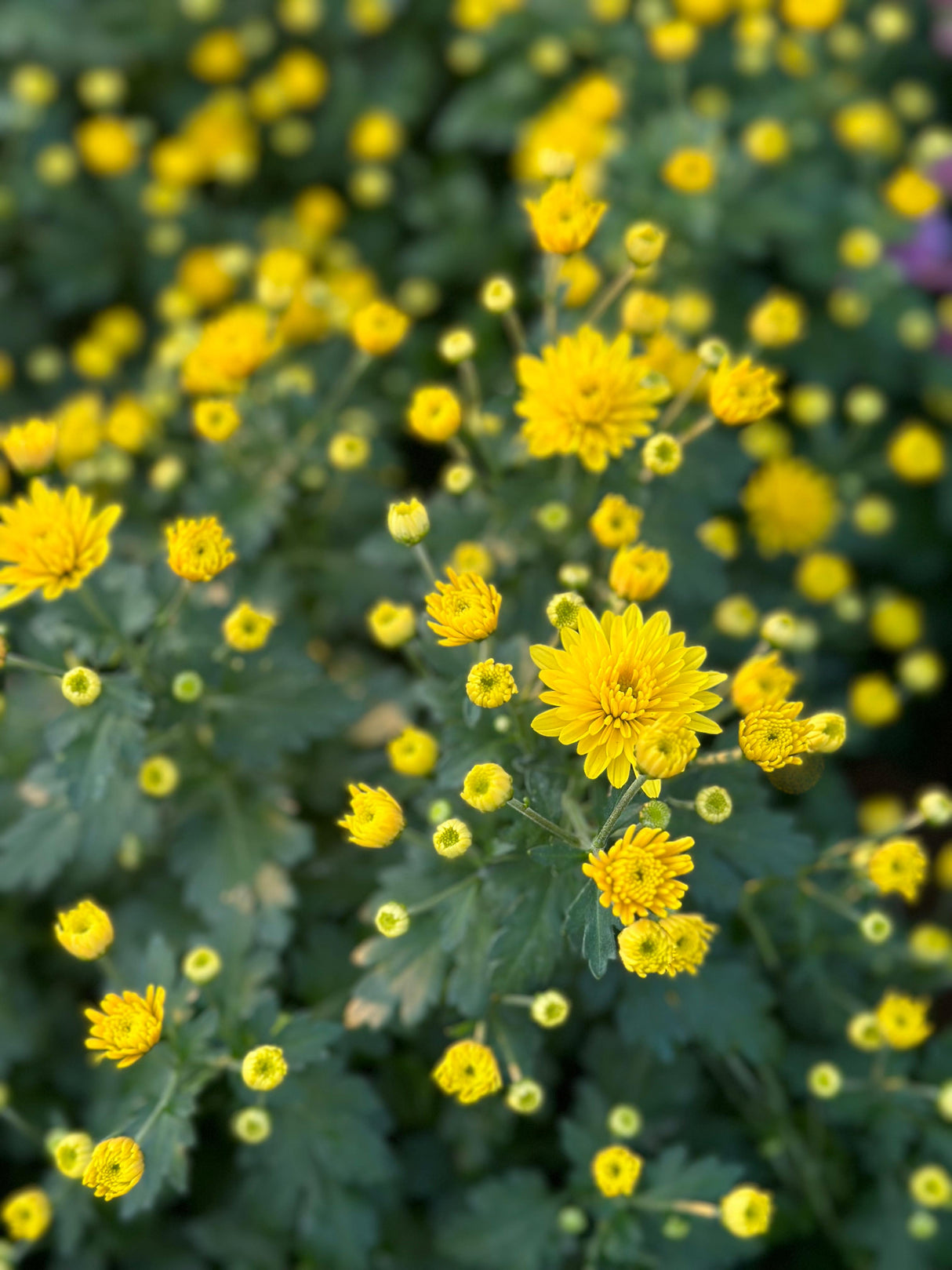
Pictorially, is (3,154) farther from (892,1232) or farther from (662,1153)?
(892,1232)

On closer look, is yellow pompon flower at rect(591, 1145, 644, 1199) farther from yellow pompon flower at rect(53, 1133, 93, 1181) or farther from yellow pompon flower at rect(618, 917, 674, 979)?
yellow pompon flower at rect(53, 1133, 93, 1181)

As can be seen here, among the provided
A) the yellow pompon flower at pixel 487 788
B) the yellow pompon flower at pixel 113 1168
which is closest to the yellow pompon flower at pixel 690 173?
the yellow pompon flower at pixel 487 788

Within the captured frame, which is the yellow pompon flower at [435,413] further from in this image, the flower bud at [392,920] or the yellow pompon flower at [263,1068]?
the yellow pompon flower at [263,1068]

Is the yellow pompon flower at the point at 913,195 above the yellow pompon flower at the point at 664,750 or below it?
below

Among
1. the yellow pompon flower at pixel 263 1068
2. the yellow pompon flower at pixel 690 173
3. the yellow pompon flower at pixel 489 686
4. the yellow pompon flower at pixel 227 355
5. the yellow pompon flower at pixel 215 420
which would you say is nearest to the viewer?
the yellow pompon flower at pixel 489 686

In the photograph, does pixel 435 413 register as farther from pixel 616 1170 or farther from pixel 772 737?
pixel 616 1170

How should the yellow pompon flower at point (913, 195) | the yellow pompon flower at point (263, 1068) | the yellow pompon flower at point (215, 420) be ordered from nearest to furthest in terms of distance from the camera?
the yellow pompon flower at point (263, 1068) → the yellow pompon flower at point (215, 420) → the yellow pompon flower at point (913, 195)
